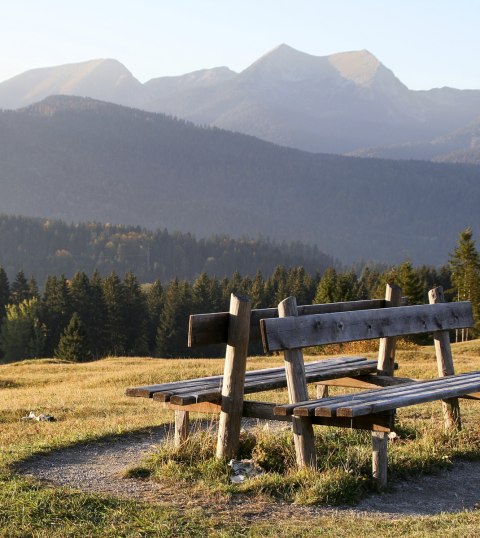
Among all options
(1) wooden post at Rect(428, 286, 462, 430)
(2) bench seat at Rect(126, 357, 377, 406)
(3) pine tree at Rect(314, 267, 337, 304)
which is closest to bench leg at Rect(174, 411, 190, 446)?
(2) bench seat at Rect(126, 357, 377, 406)

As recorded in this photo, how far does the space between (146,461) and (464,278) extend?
210 ft

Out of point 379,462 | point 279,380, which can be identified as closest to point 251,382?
point 279,380

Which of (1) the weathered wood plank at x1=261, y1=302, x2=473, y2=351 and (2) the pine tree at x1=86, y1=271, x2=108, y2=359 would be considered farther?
(2) the pine tree at x1=86, y1=271, x2=108, y2=359

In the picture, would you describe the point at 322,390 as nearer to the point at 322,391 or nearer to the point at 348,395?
the point at 322,391

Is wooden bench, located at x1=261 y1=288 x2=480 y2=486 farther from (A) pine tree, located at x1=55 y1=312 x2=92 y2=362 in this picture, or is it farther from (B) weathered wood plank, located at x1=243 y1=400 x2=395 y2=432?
(A) pine tree, located at x1=55 y1=312 x2=92 y2=362

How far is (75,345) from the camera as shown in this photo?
7331cm

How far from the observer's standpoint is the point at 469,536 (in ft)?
20.2

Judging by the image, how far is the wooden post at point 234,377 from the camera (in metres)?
8.52

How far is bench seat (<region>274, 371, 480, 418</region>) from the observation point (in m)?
7.69

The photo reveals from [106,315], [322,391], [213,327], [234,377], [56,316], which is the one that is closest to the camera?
[213,327]

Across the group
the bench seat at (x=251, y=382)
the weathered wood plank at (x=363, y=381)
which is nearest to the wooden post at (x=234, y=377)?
the bench seat at (x=251, y=382)

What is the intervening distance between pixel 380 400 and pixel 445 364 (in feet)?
10.9

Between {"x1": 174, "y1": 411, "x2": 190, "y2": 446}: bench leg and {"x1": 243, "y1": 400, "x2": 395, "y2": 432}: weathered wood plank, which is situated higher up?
{"x1": 243, "y1": 400, "x2": 395, "y2": 432}: weathered wood plank

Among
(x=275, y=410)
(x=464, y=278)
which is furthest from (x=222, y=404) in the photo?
(x=464, y=278)
